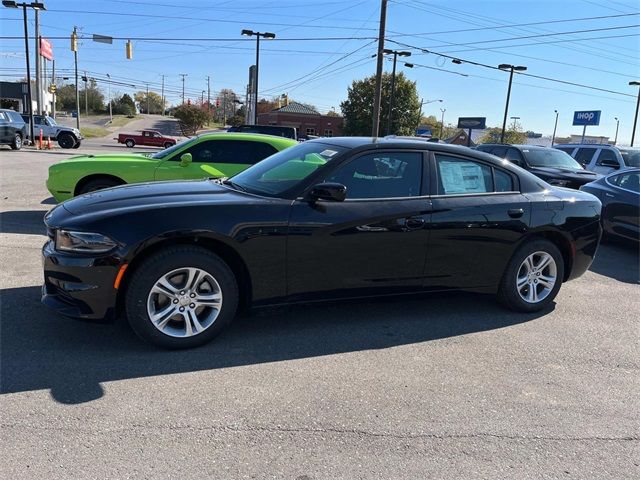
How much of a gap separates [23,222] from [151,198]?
17.0ft

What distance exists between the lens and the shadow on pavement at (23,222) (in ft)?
24.4

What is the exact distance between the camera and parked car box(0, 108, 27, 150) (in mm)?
22469

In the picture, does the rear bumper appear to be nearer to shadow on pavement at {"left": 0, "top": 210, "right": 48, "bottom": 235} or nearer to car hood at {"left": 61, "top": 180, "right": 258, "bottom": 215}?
car hood at {"left": 61, "top": 180, "right": 258, "bottom": 215}

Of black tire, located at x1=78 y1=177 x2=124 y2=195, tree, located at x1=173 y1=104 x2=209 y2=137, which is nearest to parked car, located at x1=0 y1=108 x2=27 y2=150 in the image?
black tire, located at x1=78 y1=177 x2=124 y2=195

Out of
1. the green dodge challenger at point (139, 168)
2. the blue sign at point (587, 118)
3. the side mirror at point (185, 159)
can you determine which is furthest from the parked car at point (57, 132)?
the blue sign at point (587, 118)

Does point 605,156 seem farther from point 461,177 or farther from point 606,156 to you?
point 461,177

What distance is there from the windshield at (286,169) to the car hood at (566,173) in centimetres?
823

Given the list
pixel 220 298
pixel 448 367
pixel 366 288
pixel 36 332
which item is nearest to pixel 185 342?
pixel 220 298

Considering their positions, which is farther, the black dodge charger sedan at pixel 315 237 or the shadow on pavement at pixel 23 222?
the shadow on pavement at pixel 23 222

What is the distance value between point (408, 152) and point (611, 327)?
8.49 feet

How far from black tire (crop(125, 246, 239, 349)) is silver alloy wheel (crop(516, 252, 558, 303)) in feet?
9.25

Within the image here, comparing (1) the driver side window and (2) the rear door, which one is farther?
(2) the rear door

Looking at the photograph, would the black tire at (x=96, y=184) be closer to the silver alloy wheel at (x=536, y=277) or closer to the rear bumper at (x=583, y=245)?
the silver alloy wheel at (x=536, y=277)

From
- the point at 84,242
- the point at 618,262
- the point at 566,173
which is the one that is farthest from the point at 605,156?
the point at 84,242
